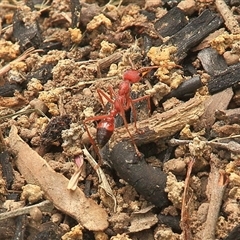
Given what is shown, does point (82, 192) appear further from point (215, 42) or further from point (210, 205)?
point (215, 42)

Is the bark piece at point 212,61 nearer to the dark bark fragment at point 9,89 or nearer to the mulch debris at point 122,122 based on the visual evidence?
the mulch debris at point 122,122

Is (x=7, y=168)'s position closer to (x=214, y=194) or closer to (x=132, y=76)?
(x=132, y=76)

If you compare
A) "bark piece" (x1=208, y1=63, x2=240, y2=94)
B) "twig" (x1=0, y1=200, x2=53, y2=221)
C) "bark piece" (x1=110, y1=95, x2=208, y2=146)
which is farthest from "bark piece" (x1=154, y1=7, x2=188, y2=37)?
"twig" (x1=0, y1=200, x2=53, y2=221)

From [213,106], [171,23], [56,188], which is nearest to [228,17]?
[171,23]

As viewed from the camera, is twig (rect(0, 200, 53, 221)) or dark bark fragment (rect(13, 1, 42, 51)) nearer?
twig (rect(0, 200, 53, 221))

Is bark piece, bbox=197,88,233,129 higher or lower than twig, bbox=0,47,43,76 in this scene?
lower

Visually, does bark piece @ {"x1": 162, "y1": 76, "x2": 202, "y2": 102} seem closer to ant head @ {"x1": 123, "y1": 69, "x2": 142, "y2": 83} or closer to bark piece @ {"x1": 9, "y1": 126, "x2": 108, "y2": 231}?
ant head @ {"x1": 123, "y1": 69, "x2": 142, "y2": 83}

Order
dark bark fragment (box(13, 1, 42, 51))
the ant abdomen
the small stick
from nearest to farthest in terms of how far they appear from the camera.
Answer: the ant abdomen
the small stick
dark bark fragment (box(13, 1, 42, 51))
